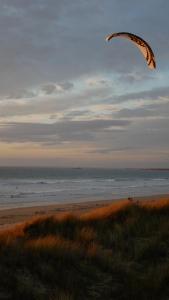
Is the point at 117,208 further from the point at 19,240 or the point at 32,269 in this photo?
the point at 32,269

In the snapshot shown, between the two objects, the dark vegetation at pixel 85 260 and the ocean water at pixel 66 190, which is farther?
the ocean water at pixel 66 190

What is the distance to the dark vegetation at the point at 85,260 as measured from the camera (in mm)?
6652

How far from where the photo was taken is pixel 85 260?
7949 mm

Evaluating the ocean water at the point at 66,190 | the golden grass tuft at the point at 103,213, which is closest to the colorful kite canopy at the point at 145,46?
the golden grass tuft at the point at 103,213

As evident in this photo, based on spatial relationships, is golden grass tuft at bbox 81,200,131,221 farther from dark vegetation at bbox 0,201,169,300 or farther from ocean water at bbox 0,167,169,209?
ocean water at bbox 0,167,169,209

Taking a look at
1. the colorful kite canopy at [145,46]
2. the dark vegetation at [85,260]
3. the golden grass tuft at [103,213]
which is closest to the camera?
the dark vegetation at [85,260]

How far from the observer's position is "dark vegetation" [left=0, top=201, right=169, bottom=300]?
21.8ft

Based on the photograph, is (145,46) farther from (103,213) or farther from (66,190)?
(66,190)

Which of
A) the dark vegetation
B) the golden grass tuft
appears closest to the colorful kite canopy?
the dark vegetation

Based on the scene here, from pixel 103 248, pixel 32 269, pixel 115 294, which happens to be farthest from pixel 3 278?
pixel 103 248

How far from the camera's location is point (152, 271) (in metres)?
7.74

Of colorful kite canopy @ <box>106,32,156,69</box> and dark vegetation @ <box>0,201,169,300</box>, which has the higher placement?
colorful kite canopy @ <box>106,32,156,69</box>

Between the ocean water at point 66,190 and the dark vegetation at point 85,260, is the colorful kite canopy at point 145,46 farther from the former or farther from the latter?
the ocean water at point 66,190

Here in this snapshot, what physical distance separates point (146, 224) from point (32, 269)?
4462 mm
